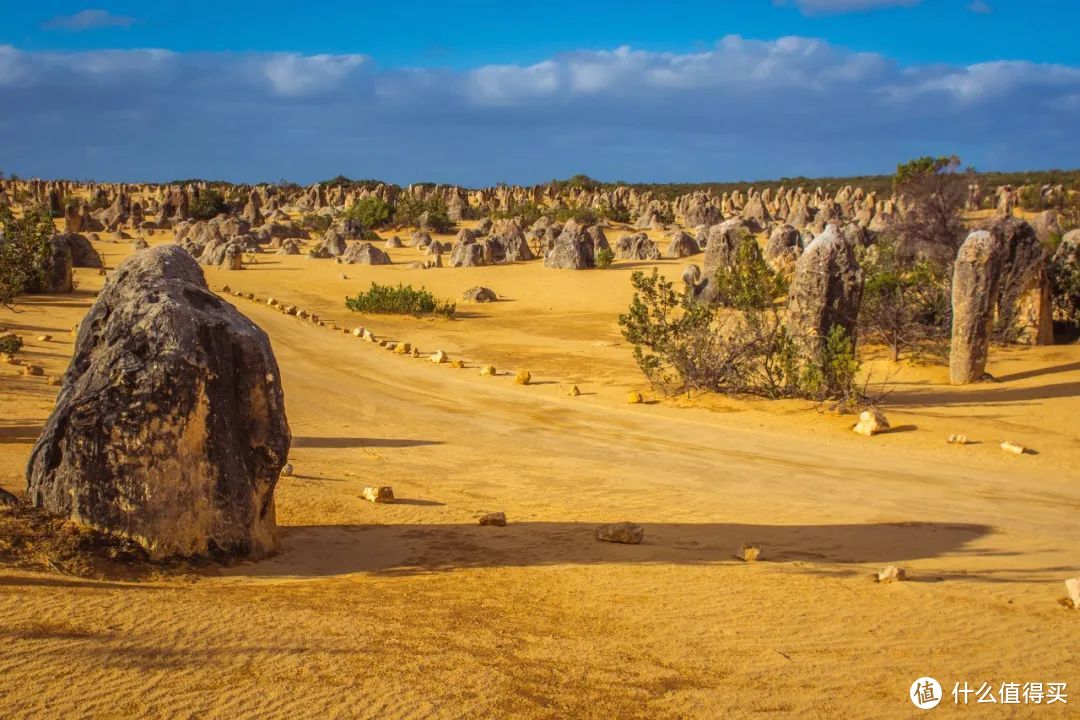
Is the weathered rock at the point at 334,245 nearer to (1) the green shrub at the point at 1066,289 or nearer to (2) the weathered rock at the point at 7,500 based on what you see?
(1) the green shrub at the point at 1066,289

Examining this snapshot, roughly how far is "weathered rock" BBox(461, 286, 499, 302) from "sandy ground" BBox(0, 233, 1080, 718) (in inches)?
480

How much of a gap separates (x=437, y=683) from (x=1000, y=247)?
550 inches

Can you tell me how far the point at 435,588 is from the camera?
5.63 meters

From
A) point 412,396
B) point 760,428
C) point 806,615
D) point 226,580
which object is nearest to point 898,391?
point 760,428

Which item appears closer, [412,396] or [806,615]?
[806,615]

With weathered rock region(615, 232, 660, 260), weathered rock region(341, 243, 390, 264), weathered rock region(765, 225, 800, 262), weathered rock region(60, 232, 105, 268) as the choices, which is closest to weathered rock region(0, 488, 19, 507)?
weathered rock region(60, 232, 105, 268)

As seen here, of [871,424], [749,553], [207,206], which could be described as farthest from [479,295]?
[207,206]

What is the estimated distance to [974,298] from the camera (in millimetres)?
15125

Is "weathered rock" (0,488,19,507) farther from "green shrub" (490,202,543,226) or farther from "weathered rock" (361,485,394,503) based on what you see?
"green shrub" (490,202,543,226)

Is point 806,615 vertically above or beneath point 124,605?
beneath

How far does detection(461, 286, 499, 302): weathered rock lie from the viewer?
26125 millimetres

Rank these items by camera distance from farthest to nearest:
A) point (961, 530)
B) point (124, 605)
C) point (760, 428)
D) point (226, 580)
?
point (760, 428) → point (961, 530) → point (226, 580) → point (124, 605)

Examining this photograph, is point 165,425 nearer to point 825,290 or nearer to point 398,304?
point 825,290

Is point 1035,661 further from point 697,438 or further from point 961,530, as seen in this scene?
point 697,438
